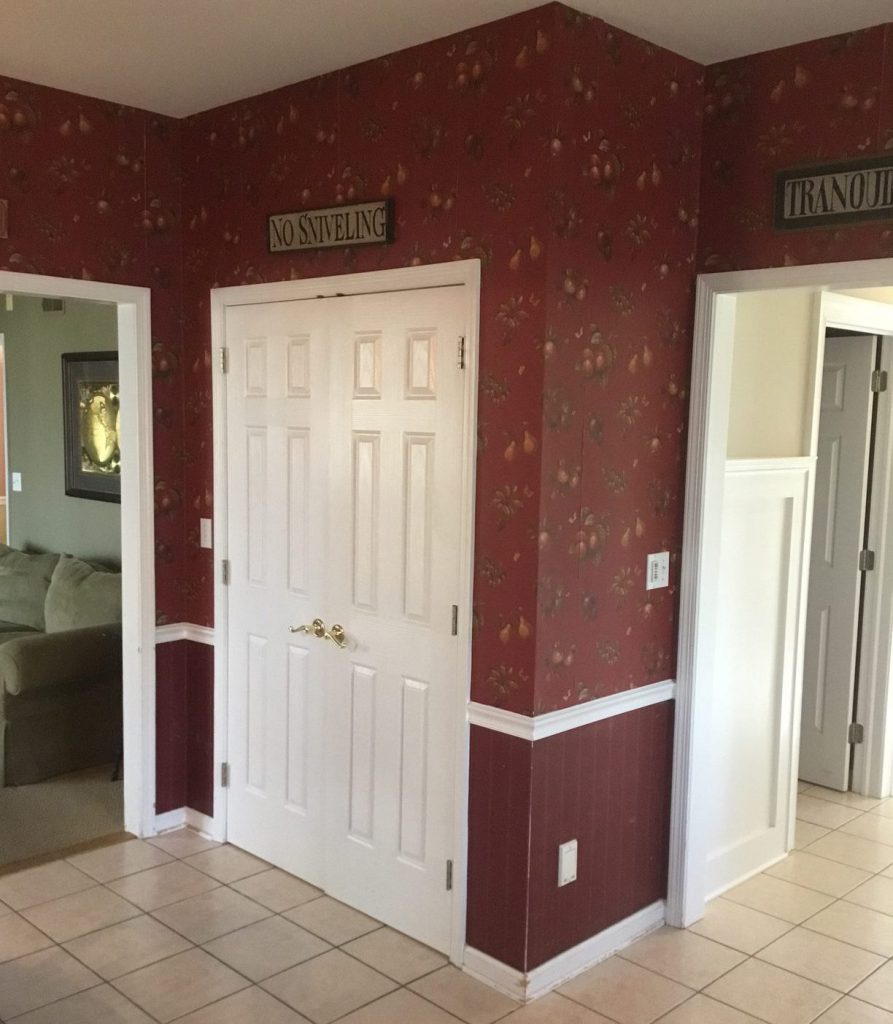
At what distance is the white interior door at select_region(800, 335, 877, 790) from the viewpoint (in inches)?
169

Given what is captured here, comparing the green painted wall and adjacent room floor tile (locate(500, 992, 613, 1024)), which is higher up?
the green painted wall

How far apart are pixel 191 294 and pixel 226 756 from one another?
171cm

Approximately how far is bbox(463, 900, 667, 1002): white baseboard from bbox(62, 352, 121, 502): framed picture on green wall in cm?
315

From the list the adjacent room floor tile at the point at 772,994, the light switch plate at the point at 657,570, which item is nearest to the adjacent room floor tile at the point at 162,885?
the adjacent room floor tile at the point at 772,994

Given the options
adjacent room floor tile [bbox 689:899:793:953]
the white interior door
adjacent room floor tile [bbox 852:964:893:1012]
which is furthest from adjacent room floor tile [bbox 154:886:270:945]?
the white interior door

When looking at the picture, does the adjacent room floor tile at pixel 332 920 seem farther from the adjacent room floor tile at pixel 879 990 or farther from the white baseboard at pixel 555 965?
the adjacent room floor tile at pixel 879 990

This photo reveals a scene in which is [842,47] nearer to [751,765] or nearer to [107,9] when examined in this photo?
[107,9]

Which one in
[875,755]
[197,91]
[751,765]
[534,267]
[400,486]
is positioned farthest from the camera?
[875,755]

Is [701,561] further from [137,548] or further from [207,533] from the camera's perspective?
[137,548]

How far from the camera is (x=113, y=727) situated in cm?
454

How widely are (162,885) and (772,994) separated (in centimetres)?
197

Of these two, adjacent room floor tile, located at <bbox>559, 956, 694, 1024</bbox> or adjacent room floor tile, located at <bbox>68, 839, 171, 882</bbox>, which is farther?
adjacent room floor tile, located at <bbox>68, 839, 171, 882</bbox>

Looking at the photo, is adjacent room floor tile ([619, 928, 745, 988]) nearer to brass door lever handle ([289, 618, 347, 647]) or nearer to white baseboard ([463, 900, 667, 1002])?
white baseboard ([463, 900, 667, 1002])

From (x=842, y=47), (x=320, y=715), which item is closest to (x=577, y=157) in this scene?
(x=842, y=47)
